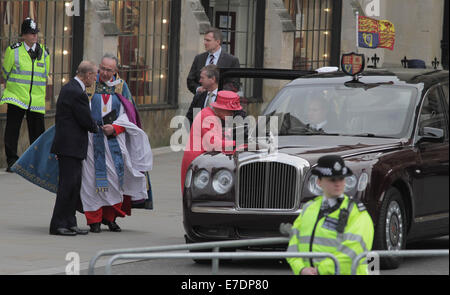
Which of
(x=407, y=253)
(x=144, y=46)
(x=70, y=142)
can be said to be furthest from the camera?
(x=144, y=46)

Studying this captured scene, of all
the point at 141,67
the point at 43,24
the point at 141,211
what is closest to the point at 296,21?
the point at 141,67

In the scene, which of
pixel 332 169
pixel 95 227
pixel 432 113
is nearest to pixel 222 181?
pixel 432 113

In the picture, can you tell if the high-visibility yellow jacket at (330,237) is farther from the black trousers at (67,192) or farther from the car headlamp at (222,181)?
the black trousers at (67,192)

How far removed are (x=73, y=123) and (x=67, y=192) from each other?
0.68 metres

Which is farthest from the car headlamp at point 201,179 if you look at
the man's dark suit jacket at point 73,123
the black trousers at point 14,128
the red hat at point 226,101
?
the black trousers at point 14,128

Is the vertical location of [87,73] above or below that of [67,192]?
above

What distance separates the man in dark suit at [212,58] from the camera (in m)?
15.0

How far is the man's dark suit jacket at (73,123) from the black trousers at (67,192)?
0.10m

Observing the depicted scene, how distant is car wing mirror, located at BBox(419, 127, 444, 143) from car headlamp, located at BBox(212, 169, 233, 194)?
5.84ft

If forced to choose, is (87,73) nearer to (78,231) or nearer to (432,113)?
(78,231)

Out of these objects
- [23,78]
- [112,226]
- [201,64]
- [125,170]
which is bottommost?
[112,226]

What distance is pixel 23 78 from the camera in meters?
18.5

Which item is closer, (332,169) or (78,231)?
(332,169)

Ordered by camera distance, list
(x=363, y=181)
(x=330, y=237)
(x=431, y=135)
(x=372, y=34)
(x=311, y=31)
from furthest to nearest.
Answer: (x=311, y=31)
(x=372, y=34)
(x=431, y=135)
(x=363, y=181)
(x=330, y=237)
